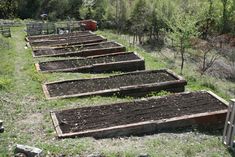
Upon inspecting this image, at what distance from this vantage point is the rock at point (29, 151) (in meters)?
7.15

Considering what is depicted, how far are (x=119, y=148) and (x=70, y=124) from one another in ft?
5.65

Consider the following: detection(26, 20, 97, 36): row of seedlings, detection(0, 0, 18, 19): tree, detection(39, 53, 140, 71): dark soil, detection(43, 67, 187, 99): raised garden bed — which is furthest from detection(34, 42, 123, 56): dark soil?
detection(0, 0, 18, 19): tree

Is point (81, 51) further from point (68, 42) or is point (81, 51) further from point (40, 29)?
point (40, 29)

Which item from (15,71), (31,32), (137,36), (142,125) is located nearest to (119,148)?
(142,125)

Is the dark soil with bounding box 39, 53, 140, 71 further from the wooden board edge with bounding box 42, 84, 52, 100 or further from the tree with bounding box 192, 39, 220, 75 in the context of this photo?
the tree with bounding box 192, 39, 220, 75

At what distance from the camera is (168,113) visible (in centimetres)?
970

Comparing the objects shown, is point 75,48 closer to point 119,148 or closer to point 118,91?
point 118,91

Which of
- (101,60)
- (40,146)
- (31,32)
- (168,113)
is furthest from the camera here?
(31,32)

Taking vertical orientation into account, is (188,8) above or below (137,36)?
above

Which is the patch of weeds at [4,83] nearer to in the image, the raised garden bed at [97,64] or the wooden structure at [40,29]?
the raised garden bed at [97,64]

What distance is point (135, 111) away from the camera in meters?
9.77

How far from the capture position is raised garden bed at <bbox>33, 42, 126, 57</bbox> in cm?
1725

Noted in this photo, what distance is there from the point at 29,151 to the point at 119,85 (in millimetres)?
5498

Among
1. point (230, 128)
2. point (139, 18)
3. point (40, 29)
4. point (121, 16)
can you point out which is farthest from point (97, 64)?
point (121, 16)
